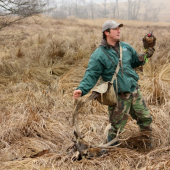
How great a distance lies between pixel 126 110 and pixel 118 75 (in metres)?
0.45

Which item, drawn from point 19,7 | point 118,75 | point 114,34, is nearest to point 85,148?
point 118,75

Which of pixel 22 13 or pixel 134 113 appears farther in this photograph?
pixel 22 13

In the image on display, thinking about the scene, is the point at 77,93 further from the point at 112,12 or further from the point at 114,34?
the point at 112,12

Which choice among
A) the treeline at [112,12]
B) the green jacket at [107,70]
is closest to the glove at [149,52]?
the green jacket at [107,70]

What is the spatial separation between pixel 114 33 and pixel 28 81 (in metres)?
3.60

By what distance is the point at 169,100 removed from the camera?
394 centimetres

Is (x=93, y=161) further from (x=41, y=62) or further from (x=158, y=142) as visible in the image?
(x=41, y=62)

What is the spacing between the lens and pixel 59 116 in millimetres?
3865

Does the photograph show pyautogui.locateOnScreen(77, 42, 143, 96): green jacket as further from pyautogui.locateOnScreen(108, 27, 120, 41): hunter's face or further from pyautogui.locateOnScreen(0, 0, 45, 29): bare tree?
pyautogui.locateOnScreen(0, 0, 45, 29): bare tree

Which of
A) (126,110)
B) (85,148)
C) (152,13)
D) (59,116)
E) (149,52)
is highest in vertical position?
(152,13)

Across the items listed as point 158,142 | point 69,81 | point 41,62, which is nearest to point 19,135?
point 158,142

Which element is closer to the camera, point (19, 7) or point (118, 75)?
point (118, 75)

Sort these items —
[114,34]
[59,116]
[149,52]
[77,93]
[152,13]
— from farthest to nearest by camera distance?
[152,13], [59,116], [149,52], [114,34], [77,93]

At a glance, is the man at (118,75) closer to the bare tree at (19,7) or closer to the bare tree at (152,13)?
the bare tree at (19,7)
